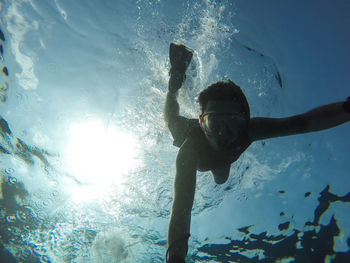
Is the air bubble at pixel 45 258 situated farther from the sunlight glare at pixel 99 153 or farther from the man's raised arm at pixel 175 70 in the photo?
the man's raised arm at pixel 175 70

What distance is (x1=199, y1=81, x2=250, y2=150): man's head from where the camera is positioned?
3135 millimetres

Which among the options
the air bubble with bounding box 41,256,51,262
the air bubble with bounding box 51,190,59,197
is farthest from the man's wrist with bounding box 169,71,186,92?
the air bubble with bounding box 41,256,51,262

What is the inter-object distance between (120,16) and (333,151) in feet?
33.3

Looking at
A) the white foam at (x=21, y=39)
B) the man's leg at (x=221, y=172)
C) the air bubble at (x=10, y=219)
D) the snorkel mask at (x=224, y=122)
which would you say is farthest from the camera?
the air bubble at (x=10, y=219)

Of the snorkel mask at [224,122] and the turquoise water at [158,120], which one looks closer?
the snorkel mask at [224,122]

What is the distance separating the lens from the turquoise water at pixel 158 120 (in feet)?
20.7

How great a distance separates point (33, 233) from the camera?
2011 centimetres

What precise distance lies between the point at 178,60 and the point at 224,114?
92.1 inches

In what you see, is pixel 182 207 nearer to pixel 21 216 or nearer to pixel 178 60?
pixel 178 60

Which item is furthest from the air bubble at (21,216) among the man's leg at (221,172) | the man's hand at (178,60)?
the man's hand at (178,60)

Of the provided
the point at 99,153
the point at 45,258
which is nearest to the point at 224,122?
the point at 99,153

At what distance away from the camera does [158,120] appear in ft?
26.5

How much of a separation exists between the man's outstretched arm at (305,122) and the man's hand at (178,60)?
228 cm

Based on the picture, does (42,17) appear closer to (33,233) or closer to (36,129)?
(36,129)
